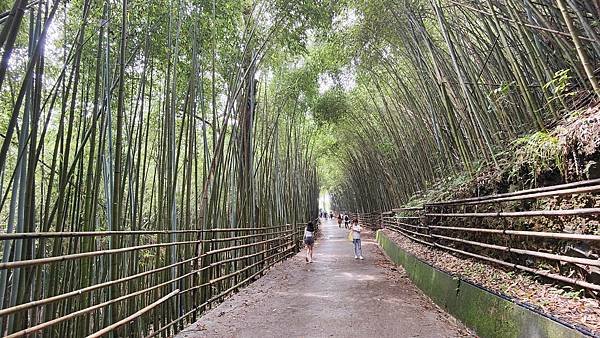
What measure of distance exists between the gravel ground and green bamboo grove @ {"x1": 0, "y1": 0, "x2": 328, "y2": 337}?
8.68ft

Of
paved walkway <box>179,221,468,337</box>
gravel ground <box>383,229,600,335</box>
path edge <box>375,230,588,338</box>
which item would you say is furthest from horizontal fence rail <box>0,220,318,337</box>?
gravel ground <box>383,229,600,335</box>

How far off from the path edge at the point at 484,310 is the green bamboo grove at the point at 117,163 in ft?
8.08

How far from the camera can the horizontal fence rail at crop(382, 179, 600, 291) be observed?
260cm

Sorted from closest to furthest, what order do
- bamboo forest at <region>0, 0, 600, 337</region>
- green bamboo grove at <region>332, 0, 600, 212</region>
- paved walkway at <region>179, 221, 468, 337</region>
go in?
bamboo forest at <region>0, 0, 600, 337</region>
green bamboo grove at <region>332, 0, 600, 212</region>
paved walkway at <region>179, 221, 468, 337</region>

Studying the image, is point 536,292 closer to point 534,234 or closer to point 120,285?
point 534,234

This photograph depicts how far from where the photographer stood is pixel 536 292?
3.05 metres

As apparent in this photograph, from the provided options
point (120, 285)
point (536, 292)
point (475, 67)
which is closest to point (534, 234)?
point (536, 292)

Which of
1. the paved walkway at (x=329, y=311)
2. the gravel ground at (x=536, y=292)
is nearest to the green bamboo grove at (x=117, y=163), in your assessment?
the paved walkway at (x=329, y=311)

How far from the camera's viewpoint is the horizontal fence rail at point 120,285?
2193 millimetres

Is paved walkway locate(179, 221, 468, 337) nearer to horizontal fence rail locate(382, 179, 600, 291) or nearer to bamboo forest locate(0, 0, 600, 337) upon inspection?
bamboo forest locate(0, 0, 600, 337)

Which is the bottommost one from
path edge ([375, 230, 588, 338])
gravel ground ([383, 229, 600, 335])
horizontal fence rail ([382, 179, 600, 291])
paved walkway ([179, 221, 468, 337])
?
paved walkway ([179, 221, 468, 337])

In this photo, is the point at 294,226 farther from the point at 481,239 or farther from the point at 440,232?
the point at 481,239

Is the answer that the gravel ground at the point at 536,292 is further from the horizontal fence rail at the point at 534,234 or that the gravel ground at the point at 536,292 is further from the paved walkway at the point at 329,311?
the paved walkway at the point at 329,311

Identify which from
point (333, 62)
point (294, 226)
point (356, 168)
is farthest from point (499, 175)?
point (356, 168)
